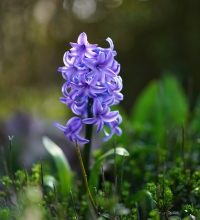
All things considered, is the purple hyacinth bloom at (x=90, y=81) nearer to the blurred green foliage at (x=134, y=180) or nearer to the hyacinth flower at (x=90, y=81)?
the hyacinth flower at (x=90, y=81)

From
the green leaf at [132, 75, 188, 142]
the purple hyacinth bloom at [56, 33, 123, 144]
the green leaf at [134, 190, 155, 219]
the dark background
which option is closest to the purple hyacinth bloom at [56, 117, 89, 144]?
the purple hyacinth bloom at [56, 33, 123, 144]

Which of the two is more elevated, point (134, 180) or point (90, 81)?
point (90, 81)

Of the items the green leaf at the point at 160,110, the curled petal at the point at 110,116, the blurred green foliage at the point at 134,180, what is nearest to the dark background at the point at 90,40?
the green leaf at the point at 160,110

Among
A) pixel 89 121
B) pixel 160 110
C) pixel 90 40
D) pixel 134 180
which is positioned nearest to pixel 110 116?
pixel 89 121

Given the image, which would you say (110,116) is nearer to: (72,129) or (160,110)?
(72,129)

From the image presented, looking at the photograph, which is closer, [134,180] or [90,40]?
[134,180]

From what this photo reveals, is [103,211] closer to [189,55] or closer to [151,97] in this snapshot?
[151,97]
